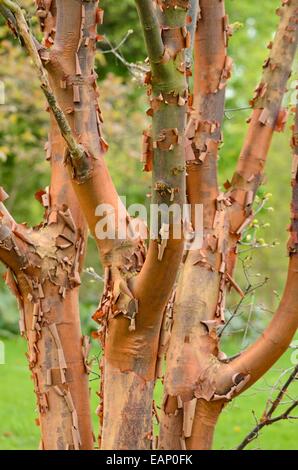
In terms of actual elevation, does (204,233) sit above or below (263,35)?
below

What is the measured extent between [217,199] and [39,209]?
13043 mm

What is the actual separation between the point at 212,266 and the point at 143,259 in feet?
1.06

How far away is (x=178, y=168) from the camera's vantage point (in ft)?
6.00

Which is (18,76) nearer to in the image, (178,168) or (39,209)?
(39,209)

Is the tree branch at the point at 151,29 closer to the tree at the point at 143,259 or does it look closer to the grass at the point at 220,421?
the tree at the point at 143,259

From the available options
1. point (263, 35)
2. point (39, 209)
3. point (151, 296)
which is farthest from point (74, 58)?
point (263, 35)

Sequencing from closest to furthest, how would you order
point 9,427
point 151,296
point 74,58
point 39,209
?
point 151,296 < point 74,58 < point 9,427 < point 39,209

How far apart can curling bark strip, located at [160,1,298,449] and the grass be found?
258 centimetres

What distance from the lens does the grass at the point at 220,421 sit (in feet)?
19.1

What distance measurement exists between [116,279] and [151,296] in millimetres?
182

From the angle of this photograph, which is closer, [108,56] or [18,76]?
[18,76]

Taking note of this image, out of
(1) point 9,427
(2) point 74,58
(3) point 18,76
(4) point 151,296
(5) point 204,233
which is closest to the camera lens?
(4) point 151,296
